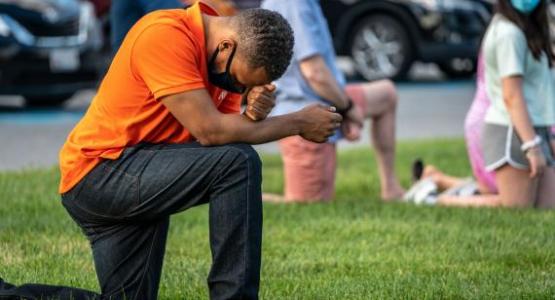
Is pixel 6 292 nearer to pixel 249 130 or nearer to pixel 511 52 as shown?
pixel 249 130

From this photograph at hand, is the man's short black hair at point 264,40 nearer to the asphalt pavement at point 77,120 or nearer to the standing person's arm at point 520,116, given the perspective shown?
the standing person's arm at point 520,116

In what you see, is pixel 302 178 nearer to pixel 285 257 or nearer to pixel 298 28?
pixel 298 28

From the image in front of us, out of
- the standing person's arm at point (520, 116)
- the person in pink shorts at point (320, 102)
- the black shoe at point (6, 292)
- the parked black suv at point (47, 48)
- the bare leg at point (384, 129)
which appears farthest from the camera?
the parked black suv at point (47, 48)

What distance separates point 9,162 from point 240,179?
6320 millimetres

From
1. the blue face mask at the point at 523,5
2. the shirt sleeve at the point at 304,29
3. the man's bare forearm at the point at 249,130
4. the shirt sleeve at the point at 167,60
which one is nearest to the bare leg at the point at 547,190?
the blue face mask at the point at 523,5

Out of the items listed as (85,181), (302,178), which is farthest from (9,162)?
(85,181)

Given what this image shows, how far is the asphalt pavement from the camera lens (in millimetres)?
10867

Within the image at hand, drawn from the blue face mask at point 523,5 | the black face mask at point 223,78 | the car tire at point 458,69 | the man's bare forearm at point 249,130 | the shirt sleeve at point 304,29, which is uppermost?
the black face mask at point 223,78

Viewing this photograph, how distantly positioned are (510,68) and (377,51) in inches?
380

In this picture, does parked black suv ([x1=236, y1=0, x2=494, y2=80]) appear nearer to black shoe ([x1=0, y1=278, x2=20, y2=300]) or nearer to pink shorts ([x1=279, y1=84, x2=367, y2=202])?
pink shorts ([x1=279, y1=84, x2=367, y2=202])

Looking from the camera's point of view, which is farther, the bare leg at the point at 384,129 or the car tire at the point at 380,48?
the car tire at the point at 380,48

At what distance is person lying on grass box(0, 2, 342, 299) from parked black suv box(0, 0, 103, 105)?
866cm

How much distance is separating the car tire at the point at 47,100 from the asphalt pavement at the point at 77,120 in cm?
11

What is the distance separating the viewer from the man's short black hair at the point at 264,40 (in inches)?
165
